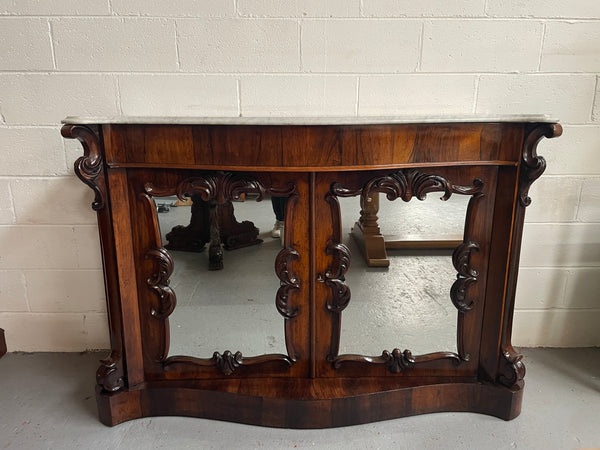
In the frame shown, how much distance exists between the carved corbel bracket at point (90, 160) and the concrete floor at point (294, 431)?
76 cm

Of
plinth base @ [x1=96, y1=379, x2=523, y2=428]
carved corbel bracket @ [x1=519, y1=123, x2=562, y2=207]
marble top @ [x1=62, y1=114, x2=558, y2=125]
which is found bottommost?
plinth base @ [x1=96, y1=379, x2=523, y2=428]

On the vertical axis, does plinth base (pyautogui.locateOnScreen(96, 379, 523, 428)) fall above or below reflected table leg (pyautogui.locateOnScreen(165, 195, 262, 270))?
below

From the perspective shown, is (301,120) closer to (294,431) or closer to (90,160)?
(90,160)

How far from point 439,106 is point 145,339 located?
1389mm

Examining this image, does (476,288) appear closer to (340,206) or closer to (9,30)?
(340,206)

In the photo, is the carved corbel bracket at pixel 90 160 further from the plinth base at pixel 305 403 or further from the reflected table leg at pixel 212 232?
the plinth base at pixel 305 403

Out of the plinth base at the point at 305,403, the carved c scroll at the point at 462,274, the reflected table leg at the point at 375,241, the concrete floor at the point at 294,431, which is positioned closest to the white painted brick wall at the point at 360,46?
the reflected table leg at the point at 375,241

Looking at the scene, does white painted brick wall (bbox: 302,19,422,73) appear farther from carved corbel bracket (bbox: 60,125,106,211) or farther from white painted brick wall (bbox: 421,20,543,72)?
carved corbel bracket (bbox: 60,125,106,211)

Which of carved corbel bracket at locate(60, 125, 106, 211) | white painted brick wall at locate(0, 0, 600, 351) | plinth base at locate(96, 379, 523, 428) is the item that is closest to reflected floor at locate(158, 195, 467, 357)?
plinth base at locate(96, 379, 523, 428)

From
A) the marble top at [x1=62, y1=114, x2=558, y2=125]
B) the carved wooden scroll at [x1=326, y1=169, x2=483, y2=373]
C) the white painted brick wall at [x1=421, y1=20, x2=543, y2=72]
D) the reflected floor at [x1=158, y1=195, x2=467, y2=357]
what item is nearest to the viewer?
the marble top at [x1=62, y1=114, x2=558, y2=125]

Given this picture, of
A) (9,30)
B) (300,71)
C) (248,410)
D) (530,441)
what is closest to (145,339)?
(248,410)

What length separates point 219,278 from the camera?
1.62m

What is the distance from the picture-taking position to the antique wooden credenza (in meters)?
1.40

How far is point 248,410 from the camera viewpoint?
1.56 m
